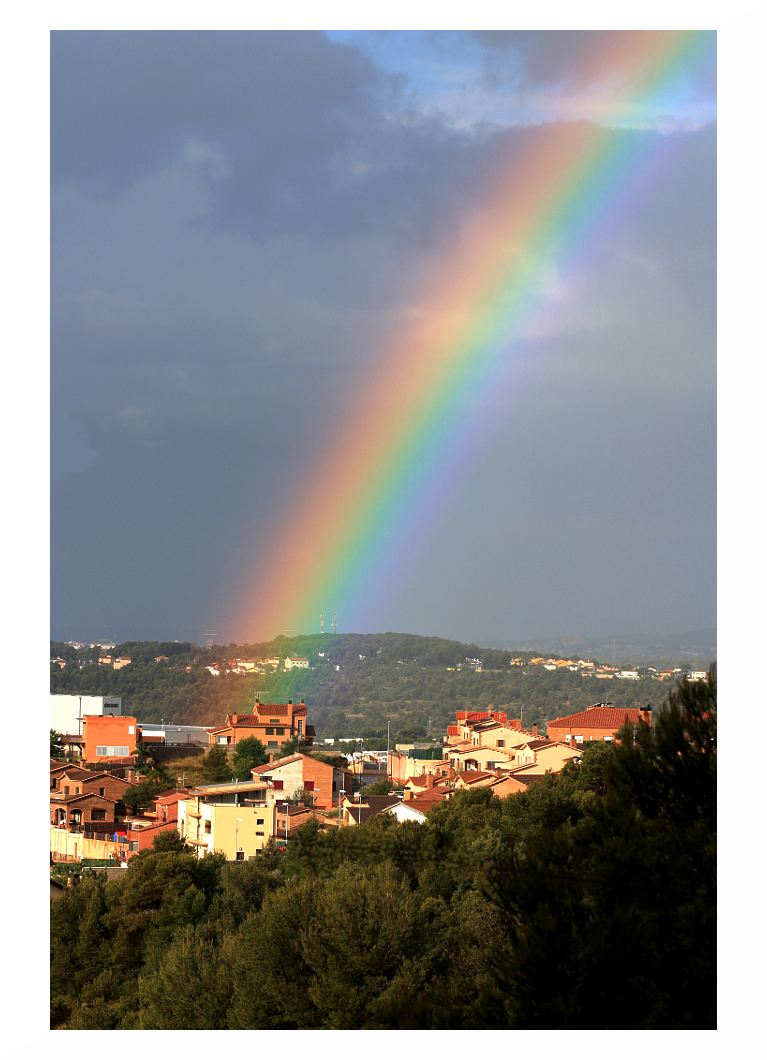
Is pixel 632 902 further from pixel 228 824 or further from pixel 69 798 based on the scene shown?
pixel 69 798

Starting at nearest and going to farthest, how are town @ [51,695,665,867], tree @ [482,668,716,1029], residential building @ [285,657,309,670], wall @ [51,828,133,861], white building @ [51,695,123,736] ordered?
1. tree @ [482,668,716,1029]
2. wall @ [51,828,133,861]
3. town @ [51,695,665,867]
4. white building @ [51,695,123,736]
5. residential building @ [285,657,309,670]

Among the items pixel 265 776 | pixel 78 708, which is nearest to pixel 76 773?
pixel 265 776

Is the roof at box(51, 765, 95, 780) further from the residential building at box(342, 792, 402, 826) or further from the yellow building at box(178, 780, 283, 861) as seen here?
the residential building at box(342, 792, 402, 826)

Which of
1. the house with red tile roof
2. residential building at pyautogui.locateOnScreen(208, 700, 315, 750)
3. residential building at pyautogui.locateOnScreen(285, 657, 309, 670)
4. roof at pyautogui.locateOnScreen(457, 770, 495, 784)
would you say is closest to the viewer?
roof at pyautogui.locateOnScreen(457, 770, 495, 784)

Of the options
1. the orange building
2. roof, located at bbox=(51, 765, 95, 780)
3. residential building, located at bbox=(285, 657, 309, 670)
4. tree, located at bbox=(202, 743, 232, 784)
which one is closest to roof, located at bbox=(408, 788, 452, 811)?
tree, located at bbox=(202, 743, 232, 784)

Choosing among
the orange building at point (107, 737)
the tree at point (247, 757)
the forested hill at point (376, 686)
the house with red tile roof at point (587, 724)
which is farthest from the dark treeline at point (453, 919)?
the forested hill at point (376, 686)
